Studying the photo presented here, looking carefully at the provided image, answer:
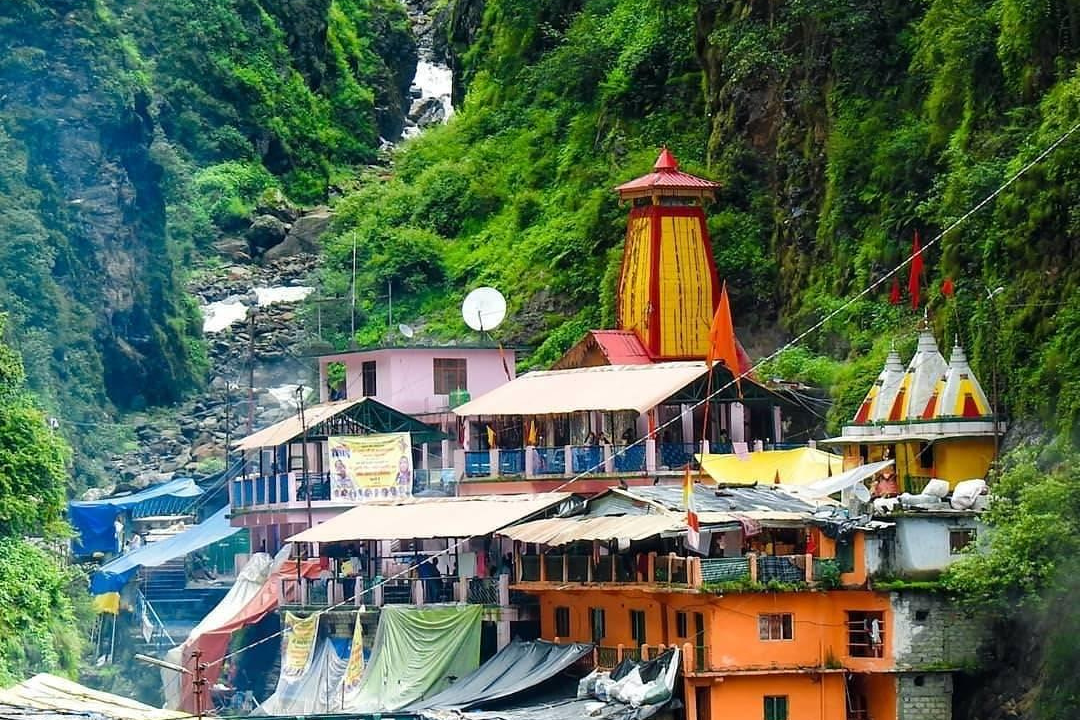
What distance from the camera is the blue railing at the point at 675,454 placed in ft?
212

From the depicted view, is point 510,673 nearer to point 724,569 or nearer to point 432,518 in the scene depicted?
point 432,518

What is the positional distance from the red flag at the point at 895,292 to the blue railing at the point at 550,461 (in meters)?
7.82

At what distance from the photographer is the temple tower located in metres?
71.4

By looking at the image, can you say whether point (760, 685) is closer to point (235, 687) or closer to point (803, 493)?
point (803, 493)

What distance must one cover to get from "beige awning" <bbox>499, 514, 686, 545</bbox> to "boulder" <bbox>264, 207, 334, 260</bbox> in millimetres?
53917

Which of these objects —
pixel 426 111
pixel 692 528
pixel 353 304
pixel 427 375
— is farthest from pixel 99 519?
pixel 426 111

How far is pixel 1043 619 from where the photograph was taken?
166 ft

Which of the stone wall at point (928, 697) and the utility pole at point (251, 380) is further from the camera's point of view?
the utility pole at point (251, 380)

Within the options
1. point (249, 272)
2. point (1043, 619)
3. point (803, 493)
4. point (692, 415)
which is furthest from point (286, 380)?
point (1043, 619)

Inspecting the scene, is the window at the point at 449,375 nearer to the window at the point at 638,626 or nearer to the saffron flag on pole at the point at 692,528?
the window at the point at 638,626

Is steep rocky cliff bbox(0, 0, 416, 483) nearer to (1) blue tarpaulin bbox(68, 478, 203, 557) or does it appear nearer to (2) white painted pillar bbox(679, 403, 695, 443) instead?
(1) blue tarpaulin bbox(68, 478, 203, 557)

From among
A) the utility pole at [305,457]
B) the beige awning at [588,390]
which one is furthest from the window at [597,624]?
the utility pole at [305,457]

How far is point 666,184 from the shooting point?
7181cm

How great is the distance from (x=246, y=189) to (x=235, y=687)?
5238 centimetres
